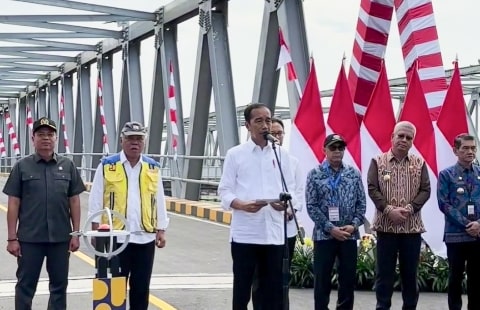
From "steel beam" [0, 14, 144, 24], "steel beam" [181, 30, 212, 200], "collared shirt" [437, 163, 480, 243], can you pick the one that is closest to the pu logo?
"collared shirt" [437, 163, 480, 243]

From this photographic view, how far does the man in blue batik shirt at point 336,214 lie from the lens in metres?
5.43

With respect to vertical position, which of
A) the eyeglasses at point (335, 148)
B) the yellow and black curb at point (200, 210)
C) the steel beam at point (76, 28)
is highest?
the steel beam at point (76, 28)

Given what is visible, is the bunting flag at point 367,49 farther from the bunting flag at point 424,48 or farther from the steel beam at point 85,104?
the steel beam at point 85,104

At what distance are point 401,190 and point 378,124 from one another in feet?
5.86

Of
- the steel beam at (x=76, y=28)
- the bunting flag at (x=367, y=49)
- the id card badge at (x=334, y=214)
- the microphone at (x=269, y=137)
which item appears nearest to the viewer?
the microphone at (x=269, y=137)

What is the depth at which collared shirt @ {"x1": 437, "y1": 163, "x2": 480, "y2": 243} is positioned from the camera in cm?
551

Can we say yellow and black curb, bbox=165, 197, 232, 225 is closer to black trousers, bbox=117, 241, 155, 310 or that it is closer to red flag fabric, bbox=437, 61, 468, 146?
red flag fabric, bbox=437, 61, 468, 146

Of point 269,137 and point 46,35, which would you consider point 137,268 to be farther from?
point 46,35

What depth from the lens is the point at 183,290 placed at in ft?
23.1

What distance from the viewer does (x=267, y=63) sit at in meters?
13.6

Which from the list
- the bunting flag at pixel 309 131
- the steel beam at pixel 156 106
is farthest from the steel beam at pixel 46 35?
the bunting flag at pixel 309 131

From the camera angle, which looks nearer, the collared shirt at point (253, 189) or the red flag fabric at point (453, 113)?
the collared shirt at point (253, 189)

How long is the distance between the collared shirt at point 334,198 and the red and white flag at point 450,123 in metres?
1.54

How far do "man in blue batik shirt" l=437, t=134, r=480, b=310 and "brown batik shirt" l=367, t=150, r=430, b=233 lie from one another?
217 mm
